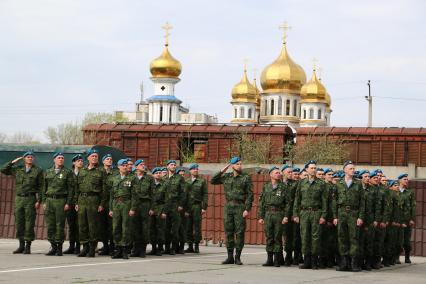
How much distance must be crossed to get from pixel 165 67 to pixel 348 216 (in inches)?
2590

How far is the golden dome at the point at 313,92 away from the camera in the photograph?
267 feet

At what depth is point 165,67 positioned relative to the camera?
80.5 metres

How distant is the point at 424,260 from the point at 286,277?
7982mm

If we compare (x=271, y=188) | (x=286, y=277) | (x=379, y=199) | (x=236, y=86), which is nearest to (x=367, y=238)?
(x=379, y=199)

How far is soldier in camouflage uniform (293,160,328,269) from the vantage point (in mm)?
15344

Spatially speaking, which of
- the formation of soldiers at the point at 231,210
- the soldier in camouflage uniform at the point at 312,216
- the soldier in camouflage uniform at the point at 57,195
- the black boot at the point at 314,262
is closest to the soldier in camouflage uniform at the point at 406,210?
the formation of soldiers at the point at 231,210

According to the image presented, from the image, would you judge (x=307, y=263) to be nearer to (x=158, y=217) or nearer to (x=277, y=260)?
(x=277, y=260)

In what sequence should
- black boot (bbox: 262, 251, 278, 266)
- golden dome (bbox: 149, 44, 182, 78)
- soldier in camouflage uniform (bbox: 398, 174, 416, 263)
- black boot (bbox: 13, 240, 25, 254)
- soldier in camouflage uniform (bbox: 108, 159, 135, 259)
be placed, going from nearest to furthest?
black boot (bbox: 262, 251, 278, 266)
soldier in camouflage uniform (bbox: 108, 159, 135, 259)
black boot (bbox: 13, 240, 25, 254)
soldier in camouflage uniform (bbox: 398, 174, 416, 263)
golden dome (bbox: 149, 44, 182, 78)

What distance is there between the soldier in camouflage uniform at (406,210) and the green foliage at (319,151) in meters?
38.2

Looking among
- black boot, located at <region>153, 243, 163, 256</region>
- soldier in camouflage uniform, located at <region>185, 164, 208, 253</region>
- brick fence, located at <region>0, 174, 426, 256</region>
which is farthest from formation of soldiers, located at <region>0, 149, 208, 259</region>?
brick fence, located at <region>0, 174, 426, 256</region>

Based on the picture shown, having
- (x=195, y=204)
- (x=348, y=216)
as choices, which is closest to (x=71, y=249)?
(x=195, y=204)

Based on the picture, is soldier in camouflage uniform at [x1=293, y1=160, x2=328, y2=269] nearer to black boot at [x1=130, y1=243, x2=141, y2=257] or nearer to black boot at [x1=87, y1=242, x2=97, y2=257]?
black boot at [x1=130, y1=243, x2=141, y2=257]

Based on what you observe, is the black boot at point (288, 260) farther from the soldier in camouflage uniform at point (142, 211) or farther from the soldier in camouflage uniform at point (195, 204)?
the soldier in camouflage uniform at point (195, 204)

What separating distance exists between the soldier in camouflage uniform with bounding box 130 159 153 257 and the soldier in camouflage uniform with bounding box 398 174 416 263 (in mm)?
5409
